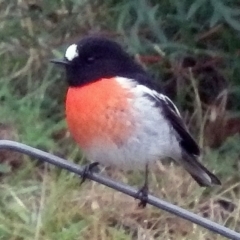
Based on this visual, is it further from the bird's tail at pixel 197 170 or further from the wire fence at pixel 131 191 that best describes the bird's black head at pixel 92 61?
the wire fence at pixel 131 191

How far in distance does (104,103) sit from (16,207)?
0.89m

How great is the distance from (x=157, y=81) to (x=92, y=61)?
2.72 feet

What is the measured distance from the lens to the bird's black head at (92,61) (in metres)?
2.46

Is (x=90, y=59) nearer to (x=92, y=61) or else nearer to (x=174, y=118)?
(x=92, y=61)

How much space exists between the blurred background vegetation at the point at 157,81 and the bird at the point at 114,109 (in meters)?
0.58

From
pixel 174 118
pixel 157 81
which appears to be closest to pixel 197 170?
pixel 174 118

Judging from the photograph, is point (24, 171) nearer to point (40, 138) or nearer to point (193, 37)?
point (40, 138)

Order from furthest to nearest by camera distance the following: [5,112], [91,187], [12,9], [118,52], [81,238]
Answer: [12,9], [5,112], [91,187], [81,238], [118,52]

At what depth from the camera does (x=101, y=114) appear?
2.32 metres

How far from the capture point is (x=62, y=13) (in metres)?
3.65

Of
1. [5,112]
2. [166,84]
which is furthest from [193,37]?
[5,112]

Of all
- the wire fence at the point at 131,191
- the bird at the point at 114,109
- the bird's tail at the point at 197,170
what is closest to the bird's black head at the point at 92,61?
the bird at the point at 114,109

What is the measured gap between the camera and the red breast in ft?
7.62

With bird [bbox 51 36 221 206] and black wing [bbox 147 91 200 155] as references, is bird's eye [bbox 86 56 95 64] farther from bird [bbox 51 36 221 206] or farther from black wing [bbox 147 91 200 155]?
A: black wing [bbox 147 91 200 155]
